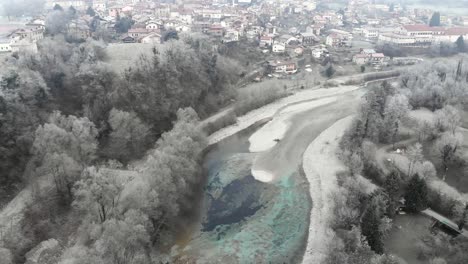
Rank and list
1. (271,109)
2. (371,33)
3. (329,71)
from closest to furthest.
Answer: (271,109) → (329,71) → (371,33)

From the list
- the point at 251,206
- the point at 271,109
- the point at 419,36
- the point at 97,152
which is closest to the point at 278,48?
the point at 271,109

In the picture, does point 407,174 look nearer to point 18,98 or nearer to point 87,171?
point 87,171

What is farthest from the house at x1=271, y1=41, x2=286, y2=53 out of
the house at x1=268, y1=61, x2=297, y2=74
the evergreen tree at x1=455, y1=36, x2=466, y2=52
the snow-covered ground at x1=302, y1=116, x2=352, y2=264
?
the evergreen tree at x1=455, y1=36, x2=466, y2=52

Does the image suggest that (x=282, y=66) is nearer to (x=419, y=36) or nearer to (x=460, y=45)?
(x=419, y=36)

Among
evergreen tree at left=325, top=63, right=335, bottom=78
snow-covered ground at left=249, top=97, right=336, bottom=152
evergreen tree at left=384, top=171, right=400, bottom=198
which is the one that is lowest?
snow-covered ground at left=249, top=97, right=336, bottom=152

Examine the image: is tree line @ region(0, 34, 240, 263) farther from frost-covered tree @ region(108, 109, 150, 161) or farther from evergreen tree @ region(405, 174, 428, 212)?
evergreen tree @ region(405, 174, 428, 212)

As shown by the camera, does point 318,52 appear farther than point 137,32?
Yes
